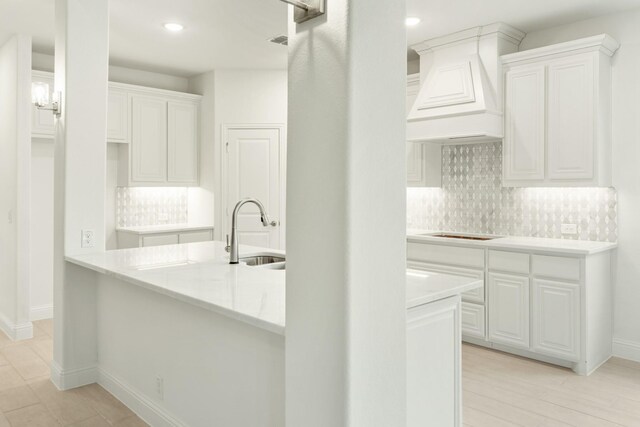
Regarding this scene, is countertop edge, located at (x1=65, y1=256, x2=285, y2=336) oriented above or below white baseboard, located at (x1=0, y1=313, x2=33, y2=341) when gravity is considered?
above

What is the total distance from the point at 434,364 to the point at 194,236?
4129 mm

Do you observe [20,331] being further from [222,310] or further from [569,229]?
[569,229]

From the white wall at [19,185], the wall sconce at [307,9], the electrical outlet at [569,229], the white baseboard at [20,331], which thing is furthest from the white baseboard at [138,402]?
the electrical outlet at [569,229]

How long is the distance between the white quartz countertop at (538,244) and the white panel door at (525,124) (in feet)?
1.70

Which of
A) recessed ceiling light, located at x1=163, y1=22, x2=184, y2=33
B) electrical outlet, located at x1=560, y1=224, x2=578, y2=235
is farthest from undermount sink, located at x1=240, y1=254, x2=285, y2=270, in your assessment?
electrical outlet, located at x1=560, y1=224, x2=578, y2=235

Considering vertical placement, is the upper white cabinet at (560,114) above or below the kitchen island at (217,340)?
above

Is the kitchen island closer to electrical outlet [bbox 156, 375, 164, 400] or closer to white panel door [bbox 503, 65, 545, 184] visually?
electrical outlet [bbox 156, 375, 164, 400]

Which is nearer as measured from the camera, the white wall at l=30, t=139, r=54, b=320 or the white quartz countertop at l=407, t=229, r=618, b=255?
the white quartz countertop at l=407, t=229, r=618, b=255

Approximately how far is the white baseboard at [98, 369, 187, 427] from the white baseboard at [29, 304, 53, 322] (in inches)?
85.6

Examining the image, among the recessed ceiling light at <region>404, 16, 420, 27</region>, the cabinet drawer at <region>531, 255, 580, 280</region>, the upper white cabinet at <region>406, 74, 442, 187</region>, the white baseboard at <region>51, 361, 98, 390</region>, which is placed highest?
the recessed ceiling light at <region>404, 16, 420, 27</region>

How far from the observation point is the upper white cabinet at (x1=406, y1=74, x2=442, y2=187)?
15.7ft

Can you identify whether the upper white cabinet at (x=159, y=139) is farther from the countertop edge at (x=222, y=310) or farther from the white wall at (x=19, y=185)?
the countertop edge at (x=222, y=310)

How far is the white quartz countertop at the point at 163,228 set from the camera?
5289 millimetres

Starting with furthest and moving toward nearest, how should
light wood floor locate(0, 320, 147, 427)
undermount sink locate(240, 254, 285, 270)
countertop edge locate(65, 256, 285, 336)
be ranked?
1. undermount sink locate(240, 254, 285, 270)
2. light wood floor locate(0, 320, 147, 427)
3. countertop edge locate(65, 256, 285, 336)
